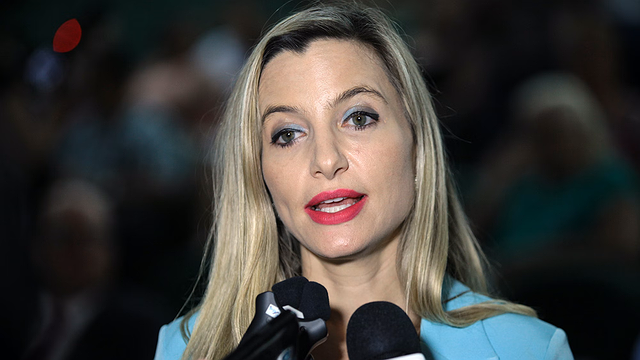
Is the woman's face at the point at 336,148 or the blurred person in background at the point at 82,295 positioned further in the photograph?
the blurred person in background at the point at 82,295

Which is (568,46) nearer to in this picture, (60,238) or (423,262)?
(423,262)

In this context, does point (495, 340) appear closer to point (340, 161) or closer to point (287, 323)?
point (340, 161)

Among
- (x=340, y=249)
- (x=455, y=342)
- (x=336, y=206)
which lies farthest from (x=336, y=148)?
(x=455, y=342)

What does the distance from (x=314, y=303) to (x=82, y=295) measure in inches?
115

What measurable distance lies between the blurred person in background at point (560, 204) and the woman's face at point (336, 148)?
207cm

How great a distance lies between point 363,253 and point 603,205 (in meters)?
2.42

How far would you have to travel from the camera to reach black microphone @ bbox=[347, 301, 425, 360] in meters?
0.94

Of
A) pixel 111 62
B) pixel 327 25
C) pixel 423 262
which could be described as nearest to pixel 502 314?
pixel 423 262

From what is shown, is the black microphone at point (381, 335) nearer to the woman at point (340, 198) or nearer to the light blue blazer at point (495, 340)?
the woman at point (340, 198)

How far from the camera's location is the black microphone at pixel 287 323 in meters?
0.85

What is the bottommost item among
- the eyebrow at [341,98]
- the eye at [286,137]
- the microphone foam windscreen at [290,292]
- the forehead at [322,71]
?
the microphone foam windscreen at [290,292]

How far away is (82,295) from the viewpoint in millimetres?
3584

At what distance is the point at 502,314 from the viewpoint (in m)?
1.65

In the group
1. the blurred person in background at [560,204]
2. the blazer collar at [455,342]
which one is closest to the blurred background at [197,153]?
the blurred person in background at [560,204]
